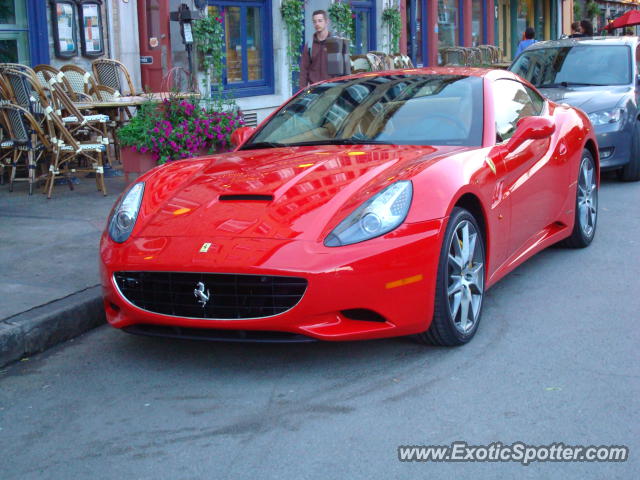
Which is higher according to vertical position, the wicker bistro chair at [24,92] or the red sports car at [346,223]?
the wicker bistro chair at [24,92]

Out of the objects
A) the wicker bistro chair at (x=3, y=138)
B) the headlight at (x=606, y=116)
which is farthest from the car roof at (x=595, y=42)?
the wicker bistro chair at (x=3, y=138)

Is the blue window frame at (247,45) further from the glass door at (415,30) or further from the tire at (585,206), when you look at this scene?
the tire at (585,206)

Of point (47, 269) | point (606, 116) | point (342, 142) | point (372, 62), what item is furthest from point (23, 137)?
point (372, 62)

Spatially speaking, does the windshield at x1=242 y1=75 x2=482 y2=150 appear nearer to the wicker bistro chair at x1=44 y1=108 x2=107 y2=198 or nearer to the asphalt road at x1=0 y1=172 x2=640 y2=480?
the asphalt road at x1=0 y1=172 x2=640 y2=480

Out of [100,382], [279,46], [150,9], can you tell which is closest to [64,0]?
[150,9]

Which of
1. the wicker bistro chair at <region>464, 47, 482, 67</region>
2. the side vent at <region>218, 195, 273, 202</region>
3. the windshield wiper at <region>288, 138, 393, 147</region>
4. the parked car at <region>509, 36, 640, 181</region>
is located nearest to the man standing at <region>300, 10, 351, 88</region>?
the parked car at <region>509, 36, 640, 181</region>

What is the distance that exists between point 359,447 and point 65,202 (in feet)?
19.2

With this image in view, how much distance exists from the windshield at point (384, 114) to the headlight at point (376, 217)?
94 cm

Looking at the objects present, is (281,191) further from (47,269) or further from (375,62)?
(375,62)

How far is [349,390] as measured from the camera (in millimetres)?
4258

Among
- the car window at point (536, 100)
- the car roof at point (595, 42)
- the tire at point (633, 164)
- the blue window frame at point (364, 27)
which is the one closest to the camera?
the car window at point (536, 100)

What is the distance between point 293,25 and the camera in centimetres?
1680

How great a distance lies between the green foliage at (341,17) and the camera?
17.9 m

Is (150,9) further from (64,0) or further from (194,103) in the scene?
(194,103)
